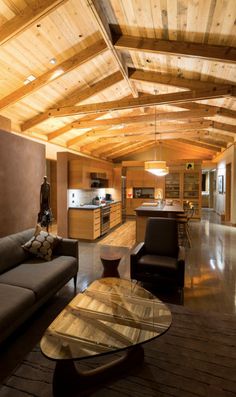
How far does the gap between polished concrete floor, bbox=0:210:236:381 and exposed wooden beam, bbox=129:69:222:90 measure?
135 inches

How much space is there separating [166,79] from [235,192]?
5210 millimetres

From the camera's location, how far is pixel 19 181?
3.70 meters

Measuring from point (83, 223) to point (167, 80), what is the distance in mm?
3847

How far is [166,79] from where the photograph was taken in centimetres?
420

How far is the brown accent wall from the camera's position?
3.37 metres

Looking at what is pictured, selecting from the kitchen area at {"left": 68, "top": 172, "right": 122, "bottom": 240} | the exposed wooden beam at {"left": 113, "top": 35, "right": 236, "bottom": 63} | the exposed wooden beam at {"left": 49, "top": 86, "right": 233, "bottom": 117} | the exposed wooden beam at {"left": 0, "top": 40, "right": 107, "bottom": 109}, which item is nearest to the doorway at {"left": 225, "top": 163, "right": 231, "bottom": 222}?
the kitchen area at {"left": 68, "top": 172, "right": 122, "bottom": 240}

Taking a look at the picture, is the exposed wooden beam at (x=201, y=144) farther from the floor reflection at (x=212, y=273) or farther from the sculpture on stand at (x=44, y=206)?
the sculpture on stand at (x=44, y=206)

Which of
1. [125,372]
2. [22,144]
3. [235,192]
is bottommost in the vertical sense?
[125,372]

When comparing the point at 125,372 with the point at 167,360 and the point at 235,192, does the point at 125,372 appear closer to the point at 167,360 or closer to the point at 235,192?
the point at 167,360

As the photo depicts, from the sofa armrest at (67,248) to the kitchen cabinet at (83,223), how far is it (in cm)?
246

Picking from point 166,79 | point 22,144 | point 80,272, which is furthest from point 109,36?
point 80,272

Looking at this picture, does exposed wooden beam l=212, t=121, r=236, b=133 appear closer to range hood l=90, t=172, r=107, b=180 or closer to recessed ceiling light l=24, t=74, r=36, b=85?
range hood l=90, t=172, r=107, b=180

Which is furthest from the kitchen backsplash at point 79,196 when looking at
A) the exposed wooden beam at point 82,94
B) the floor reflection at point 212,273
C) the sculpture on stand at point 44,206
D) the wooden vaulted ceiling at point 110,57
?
the floor reflection at point 212,273

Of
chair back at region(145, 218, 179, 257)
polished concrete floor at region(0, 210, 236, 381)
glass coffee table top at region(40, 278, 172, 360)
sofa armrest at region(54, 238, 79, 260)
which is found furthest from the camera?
chair back at region(145, 218, 179, 257)
